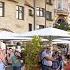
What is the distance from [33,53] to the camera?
878 inches

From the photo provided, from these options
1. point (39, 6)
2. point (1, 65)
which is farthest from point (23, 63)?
point (39, 6)

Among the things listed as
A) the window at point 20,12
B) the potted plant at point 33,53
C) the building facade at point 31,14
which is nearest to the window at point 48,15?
the building facade at point 31,14

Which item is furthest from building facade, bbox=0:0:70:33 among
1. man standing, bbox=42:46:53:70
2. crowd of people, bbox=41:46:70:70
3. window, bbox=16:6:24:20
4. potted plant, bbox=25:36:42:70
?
man standing, bbox=42:46:53:70

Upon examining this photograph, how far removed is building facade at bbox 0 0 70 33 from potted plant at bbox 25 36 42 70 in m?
19.2

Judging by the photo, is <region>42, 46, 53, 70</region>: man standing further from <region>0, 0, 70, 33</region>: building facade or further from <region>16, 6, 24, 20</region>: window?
<region>16, 6, 24, 20</region>: window

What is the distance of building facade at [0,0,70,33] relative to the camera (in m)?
42.8

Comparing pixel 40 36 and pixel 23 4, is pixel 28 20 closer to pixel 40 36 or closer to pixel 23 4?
pixel 23 4

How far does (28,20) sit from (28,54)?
2670 cm

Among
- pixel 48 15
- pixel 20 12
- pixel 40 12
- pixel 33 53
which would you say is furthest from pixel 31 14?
pixel 33 53

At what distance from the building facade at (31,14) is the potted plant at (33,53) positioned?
1921 centimetres

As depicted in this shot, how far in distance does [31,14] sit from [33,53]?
1107 inches

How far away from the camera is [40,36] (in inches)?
947

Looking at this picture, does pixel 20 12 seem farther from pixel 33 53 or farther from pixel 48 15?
pixel 33 53

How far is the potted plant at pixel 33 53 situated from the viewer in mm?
21938
